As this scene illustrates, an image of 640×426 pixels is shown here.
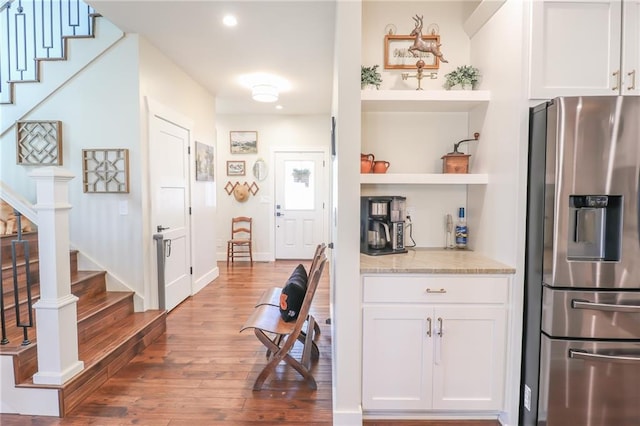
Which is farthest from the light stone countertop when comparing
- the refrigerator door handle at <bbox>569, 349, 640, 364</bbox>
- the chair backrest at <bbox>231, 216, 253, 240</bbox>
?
the chair backrest at <bbox>231, 216, 253, 240</bbox>

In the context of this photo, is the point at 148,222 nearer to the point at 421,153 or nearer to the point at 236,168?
the point at 421,153

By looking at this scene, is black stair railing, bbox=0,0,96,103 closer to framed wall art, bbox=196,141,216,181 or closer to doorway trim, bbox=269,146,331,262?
framed wall art, bbox=196,141,216,181

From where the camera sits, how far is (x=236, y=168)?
6273 mm

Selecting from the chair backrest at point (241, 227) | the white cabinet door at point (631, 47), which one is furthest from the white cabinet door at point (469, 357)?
the chair backrest at point (241, 227)

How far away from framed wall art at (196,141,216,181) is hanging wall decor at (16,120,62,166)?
4.98 ft

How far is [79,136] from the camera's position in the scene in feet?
10.0

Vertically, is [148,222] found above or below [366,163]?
below

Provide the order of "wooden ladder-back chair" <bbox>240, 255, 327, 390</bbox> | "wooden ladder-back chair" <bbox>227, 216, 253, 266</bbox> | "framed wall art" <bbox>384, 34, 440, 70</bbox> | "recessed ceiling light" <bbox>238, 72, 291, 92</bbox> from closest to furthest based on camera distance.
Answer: "wooden ladder-back chair" <bbox>240, 255, 327, 390</bbox>
"framed wall art" <bbox>384, 34, 440, 70</bbox>
"recessed ceiling light" <bbox>238, 72, 291, 92</bbox>
"wooden ladder-back chair" <bbox>227, 216, 253, 266</bbox>

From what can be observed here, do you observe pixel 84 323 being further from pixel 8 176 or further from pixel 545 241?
pixel 545 241

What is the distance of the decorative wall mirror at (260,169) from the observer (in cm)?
624

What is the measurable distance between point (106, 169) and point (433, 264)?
113 inches

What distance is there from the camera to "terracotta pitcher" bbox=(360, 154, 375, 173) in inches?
84.6

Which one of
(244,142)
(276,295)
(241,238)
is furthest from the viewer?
(241,238)

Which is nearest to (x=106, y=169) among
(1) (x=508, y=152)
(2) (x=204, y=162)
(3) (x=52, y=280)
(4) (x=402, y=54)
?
(3) (x=52, y=280)
